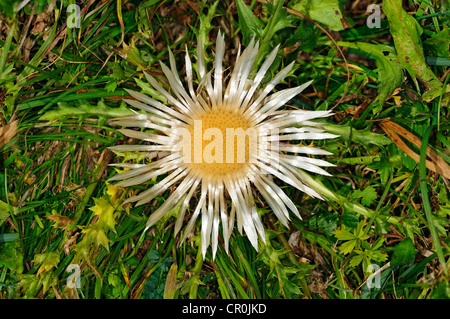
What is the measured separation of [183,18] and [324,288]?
114cm

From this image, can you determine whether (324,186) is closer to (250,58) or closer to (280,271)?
(280,271)

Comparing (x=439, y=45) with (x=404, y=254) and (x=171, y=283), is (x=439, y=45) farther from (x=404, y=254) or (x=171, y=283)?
(x=171, y=283)

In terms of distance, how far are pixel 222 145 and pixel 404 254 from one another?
0.75 meters

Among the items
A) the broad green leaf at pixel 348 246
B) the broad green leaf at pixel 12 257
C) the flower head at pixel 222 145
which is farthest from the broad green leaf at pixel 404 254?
the broad green leaf at pixel 12 257

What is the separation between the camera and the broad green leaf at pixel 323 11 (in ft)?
4.22

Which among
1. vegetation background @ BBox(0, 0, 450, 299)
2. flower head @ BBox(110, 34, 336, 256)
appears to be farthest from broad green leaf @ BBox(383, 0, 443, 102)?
flower head @ BBox(110, 34, 336, 256)

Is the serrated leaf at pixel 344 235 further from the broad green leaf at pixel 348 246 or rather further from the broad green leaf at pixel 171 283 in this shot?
the broad green leaf at pixel 171 283

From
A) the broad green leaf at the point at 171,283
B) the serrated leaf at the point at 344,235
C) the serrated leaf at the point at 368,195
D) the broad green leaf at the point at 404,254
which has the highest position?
the serrated leaf at the point at 368,195

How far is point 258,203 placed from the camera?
55.7 inches

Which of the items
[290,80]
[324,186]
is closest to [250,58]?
→ [290,80]

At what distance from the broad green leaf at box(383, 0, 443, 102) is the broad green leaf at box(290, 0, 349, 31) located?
0.17 metres

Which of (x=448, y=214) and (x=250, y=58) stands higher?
(x=250, y=58)

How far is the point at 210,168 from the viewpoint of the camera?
129 cm

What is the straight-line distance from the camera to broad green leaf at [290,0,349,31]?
1286 mm
